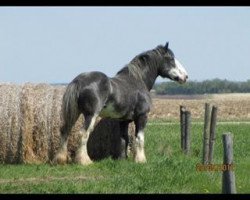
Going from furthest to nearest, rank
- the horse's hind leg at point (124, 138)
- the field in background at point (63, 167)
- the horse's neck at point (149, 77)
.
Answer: the horse's neck at point (149, 77), the horse's hind leg at point (124, 138), the field in background at point (63, 167)

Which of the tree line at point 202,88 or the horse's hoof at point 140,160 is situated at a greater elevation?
the horse's hoof at point 140,160

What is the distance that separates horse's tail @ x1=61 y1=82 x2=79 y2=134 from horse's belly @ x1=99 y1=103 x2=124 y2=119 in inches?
23.3

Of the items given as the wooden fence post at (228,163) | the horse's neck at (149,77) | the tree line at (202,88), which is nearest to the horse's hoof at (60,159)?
the horse's neck at (149,77)

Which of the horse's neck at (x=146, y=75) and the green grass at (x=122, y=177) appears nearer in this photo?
the green grass at (x=122, y=177)

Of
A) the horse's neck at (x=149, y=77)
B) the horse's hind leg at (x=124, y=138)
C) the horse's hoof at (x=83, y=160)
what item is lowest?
the horse's hoof at (x=83, y=160)

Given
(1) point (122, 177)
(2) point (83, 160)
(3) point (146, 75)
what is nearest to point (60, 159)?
(2) point (83, 160)

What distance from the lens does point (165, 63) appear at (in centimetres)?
1335

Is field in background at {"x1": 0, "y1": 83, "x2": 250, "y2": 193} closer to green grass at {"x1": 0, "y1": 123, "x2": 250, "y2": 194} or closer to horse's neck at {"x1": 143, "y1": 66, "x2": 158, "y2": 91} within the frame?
green grass at {"x1": 0, "y1": 123, "x2": 250, "y2": 194}

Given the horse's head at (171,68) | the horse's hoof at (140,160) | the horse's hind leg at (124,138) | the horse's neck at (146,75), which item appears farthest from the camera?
the horse's head at (171,68)

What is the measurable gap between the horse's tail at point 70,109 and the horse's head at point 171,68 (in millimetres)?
2393

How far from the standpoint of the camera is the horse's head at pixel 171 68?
13.3 meters

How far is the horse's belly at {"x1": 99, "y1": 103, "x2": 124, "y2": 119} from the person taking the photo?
1209 cm

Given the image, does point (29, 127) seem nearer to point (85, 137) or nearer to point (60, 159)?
point (60, 159)

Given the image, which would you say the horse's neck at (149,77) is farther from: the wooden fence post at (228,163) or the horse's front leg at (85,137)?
the wooden fence post at (228,163)
